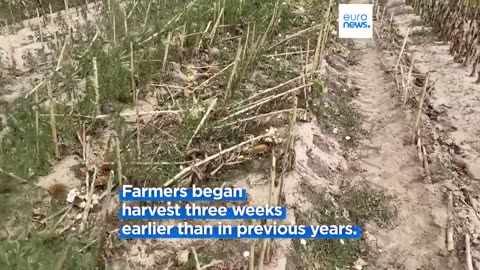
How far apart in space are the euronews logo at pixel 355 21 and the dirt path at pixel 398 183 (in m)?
0.69

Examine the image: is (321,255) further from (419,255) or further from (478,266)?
(478,266)

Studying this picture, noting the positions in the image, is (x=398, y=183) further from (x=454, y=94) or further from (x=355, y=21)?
(x=355, y=21)

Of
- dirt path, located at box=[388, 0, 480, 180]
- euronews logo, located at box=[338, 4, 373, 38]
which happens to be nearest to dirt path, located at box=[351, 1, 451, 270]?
dirt path, located at box=[388, 0, 480, 180]

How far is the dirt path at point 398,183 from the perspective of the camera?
2678mm

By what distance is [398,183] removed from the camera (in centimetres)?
312

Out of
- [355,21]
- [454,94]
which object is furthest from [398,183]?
[355,21]

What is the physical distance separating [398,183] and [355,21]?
7.15 feet

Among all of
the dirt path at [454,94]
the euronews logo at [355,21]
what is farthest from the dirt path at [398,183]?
the euronews logo at [355,21]

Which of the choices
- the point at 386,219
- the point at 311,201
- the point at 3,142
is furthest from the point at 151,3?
the point at 386,219

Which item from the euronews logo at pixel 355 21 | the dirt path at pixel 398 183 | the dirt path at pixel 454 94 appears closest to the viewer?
the dirt path at pixel 398 183

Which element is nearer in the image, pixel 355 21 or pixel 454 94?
pixel 454 94

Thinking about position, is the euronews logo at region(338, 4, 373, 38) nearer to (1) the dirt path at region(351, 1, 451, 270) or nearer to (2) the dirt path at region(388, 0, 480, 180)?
(2) the dirt path at region(388, 0, 480, 180)

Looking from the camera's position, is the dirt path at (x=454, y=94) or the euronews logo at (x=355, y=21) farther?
the euronews logo at (x=355, y=21)

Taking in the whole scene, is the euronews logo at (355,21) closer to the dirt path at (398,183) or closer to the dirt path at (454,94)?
the dirt path at (454,94)
